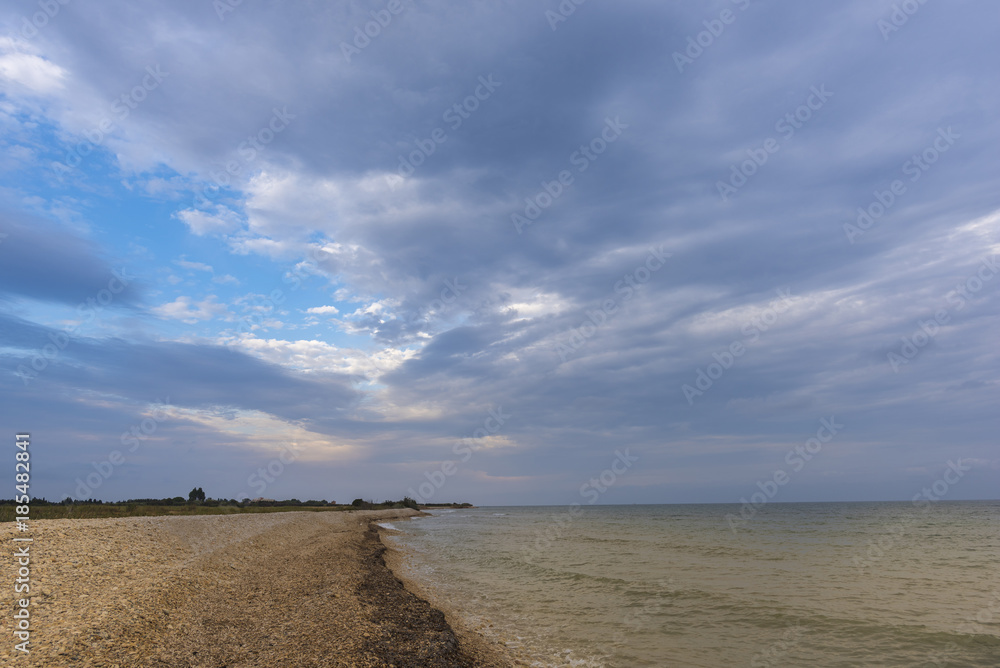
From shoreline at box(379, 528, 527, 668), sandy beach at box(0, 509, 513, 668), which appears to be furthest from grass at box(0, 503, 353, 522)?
shoreline at box(379, 528, 527, 668)

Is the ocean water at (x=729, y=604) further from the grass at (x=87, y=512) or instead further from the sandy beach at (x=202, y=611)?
the grass at (x=87, y=512)

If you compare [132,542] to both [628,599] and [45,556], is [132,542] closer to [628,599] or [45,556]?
[45,556]

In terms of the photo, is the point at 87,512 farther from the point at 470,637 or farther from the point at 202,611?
the point at 470,637

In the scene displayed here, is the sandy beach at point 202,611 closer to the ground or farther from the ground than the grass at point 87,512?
closer to the ground

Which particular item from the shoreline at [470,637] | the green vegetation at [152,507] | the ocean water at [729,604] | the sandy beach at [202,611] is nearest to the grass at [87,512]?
the green vegetation at [152,507]

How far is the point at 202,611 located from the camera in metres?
14.9

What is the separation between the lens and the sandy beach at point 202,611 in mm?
11062

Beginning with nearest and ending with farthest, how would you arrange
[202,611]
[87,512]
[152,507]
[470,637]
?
[202,611] < [470,637] < [87,512] < [152,507]

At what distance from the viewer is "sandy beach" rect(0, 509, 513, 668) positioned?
11062mm

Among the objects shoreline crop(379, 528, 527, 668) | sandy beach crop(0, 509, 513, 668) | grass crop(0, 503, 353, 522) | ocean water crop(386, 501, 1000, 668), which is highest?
grass crop(0, 503, 353, 522)

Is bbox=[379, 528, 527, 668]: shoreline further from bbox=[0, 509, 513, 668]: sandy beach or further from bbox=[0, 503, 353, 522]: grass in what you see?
bbox=[0, 503, 353, 522]: grass

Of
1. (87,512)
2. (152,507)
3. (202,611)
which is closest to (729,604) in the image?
(202,611)

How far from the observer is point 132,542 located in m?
21.9

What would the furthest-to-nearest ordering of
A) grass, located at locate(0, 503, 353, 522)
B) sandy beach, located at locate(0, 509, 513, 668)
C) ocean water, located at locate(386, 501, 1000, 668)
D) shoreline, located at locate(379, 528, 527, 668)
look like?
grass, located at locate(0, 503, 353, 522) → ocean water, located at locate(386, 501, 1000, 668) → shoreline, located at locate(379, 528, 527, 668) → sandy beach, located at locate(0, 509, 513, 668)
